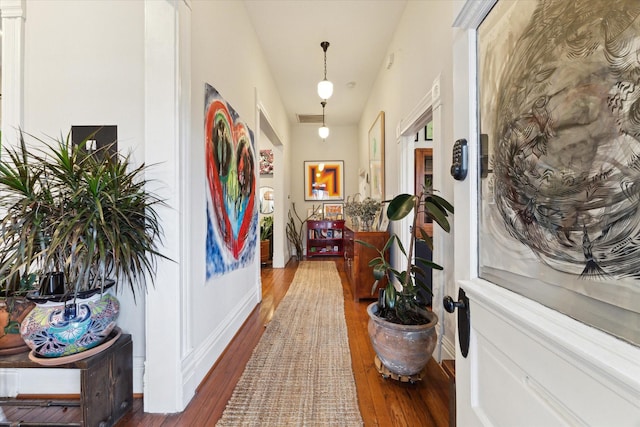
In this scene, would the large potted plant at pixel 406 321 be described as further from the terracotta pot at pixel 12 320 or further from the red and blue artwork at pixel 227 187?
the terracotta pot at pixel 12 320

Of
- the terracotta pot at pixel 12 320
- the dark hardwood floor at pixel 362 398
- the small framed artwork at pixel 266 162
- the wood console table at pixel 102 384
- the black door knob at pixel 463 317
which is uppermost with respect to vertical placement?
the small framed artwork at pixel 266 162

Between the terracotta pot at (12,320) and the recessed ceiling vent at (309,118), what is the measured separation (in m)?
5.08

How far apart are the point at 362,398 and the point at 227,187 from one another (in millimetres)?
1766

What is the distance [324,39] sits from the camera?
3125 mm

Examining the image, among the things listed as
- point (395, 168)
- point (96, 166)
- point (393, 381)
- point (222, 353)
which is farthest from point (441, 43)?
point (222, 353)

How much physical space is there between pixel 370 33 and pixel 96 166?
3.05 m

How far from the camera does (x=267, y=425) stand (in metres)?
1.35

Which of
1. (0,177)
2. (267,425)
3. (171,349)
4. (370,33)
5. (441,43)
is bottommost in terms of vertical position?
(267,425)

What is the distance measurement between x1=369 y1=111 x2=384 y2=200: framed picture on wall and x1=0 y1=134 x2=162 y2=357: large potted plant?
2.96 meters

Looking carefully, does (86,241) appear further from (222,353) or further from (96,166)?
(222,353)

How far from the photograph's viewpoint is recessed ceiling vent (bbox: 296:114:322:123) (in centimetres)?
561

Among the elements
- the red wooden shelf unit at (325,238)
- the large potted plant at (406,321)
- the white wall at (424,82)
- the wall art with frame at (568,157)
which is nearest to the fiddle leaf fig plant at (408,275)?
the large potted plant at (406,321)

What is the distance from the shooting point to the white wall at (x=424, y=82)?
1765mm

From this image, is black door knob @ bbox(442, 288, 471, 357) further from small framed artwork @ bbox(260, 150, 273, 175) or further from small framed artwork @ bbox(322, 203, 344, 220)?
small framed artwork @ bbox(260, 150, 273, 175)
